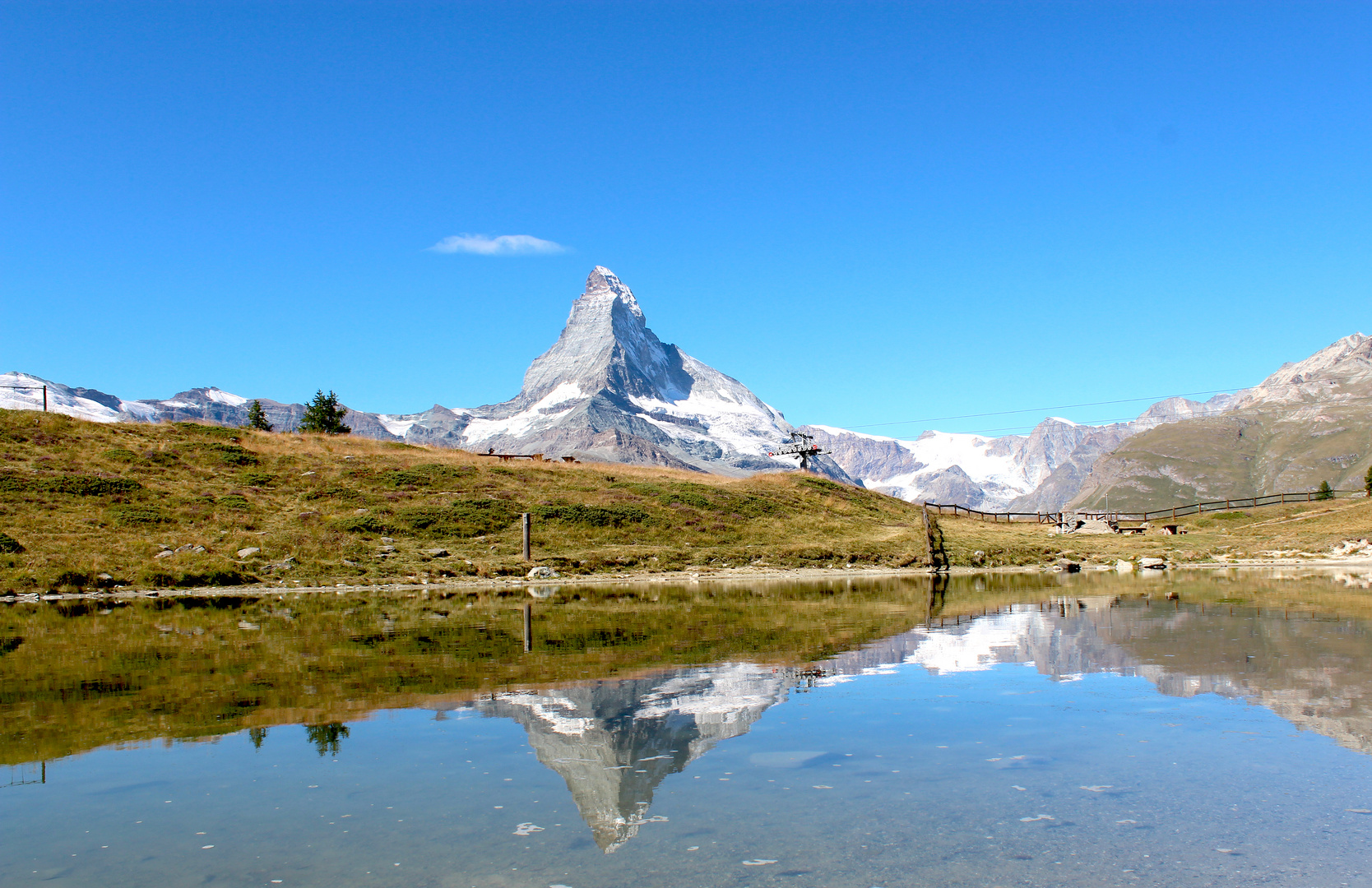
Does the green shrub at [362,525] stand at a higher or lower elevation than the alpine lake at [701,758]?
higher

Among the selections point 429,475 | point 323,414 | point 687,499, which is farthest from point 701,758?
point 323,414

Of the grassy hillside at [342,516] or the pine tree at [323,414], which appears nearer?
the grassy hillside at [342,516]

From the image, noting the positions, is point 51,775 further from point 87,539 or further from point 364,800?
point 87,539

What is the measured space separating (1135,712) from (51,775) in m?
14.2

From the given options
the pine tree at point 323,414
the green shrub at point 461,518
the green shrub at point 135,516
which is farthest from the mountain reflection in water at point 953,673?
the pine tree at point 323,414

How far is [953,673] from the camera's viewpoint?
53.8 feet

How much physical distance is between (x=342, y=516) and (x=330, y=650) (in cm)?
3410

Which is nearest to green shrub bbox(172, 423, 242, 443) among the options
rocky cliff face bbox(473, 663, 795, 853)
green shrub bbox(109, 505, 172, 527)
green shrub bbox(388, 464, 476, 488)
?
green shrub bbox(388, 464, 476, 488)

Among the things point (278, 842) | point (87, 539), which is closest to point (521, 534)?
point (87, 539)

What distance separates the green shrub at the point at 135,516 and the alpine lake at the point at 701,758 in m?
25.9

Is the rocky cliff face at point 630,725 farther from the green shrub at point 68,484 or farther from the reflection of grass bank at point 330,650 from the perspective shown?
the green shrub at point 68,484

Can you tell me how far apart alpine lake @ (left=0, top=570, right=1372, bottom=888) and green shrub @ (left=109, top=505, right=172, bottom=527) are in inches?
1020

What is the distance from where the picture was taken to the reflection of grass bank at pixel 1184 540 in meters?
50.8

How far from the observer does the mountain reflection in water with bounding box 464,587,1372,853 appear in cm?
1053
